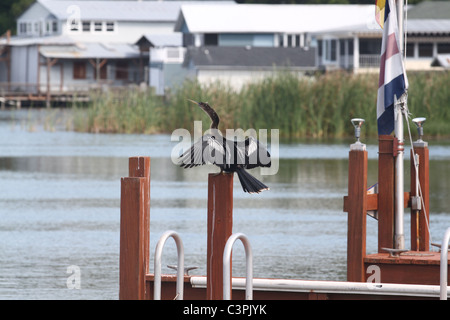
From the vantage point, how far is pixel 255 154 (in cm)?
836

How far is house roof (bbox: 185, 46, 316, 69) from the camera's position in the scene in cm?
6625

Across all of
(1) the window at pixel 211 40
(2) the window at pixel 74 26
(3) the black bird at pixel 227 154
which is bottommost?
(3) the black bird at pixel 227 154

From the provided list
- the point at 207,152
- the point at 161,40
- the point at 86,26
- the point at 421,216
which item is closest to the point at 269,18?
the point at 161,40

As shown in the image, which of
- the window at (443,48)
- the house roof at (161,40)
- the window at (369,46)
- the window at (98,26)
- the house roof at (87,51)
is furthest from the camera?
the window at (98,26)

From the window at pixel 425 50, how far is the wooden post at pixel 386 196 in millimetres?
55366

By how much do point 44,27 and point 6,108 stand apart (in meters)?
14.3

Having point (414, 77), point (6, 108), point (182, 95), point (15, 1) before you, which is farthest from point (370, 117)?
point (15, 1)

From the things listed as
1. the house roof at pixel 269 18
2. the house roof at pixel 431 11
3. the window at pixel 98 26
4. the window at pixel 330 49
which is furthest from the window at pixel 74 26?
the window at pixel 330 49

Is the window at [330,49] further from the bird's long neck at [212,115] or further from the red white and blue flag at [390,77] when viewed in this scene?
the bird's long neck at [212,115]

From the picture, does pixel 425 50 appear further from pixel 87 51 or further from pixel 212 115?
pixel 212 115

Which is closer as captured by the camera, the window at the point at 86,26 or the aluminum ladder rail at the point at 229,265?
the aluminum ladder rail at the point at 229,265

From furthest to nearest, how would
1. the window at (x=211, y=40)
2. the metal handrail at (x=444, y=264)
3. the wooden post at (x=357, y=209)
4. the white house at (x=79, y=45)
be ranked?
1. the white house at (x=79, y=45)
2. the window at (x=211, y=40)
3. the wooden post at (x=357, y=209)
4. the metal handrail at (x=444, y=264)

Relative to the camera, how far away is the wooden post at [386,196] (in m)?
11.9

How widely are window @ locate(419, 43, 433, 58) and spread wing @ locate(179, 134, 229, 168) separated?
195 feet
